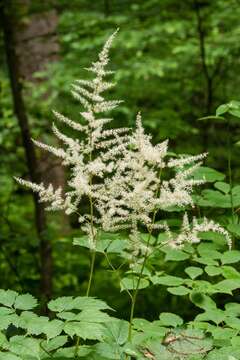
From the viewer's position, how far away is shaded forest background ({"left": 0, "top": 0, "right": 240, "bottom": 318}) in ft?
18.2

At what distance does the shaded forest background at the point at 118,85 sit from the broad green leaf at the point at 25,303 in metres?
2.66

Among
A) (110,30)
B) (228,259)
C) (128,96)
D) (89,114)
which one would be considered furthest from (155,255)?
(128,96)

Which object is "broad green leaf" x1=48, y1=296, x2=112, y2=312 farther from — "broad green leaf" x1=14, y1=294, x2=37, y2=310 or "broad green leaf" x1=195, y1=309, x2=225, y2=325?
"broad green leaf" x1=195, y1=309, x2=225, y2=325

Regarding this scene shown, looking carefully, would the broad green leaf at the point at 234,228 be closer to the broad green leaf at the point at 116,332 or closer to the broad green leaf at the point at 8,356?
the broad green leaf at the point at 116,332

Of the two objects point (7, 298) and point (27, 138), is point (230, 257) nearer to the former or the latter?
point (7, 298)

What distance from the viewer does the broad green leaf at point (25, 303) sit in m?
2.14

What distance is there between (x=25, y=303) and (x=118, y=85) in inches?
193

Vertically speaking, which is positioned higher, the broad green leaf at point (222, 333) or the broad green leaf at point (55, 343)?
the broad green leaf at point (55, 343)

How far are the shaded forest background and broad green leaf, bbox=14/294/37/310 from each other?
2.66 metres

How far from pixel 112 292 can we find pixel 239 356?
347cm

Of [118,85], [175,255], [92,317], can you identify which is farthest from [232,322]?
[118,85]

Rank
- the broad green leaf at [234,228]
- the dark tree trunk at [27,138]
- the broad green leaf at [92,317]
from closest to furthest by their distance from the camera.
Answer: the broad green leaf at [92,317] → the broad green leaf at [234,228] → the dark tree trunk at [27,138]

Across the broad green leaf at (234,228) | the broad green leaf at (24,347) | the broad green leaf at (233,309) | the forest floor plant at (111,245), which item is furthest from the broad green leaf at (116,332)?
the broad green leaf at (234,228)

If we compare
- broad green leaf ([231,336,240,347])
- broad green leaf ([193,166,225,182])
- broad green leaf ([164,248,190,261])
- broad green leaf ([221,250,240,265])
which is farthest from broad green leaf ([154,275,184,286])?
broad green leaf ([193,166,225,182])
